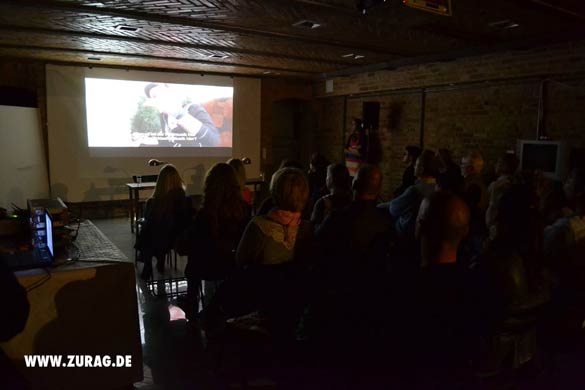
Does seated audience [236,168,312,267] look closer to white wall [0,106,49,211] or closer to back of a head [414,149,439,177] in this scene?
back of a head [414,149,439,177]

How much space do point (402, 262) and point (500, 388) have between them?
3.09 feet

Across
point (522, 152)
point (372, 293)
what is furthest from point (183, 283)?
point (522, 152)

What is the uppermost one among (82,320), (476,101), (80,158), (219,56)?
(219,56)

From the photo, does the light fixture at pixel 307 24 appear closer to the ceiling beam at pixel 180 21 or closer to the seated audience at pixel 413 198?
the ceiling beam at pixel 180 21

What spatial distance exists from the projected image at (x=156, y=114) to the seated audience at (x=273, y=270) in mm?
6743

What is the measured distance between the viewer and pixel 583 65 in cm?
522

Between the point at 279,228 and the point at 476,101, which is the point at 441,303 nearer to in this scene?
the point at 279,228

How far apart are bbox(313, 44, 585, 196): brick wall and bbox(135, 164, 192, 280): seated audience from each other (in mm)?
4629

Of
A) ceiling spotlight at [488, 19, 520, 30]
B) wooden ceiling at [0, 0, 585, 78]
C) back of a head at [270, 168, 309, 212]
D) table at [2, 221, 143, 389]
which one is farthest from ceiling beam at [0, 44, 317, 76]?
back of a head at [270, 168, 309, 212]

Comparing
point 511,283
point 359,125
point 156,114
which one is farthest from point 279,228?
point 156,114

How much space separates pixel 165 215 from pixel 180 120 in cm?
527

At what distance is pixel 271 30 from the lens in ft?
16.8

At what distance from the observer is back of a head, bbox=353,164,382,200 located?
8.84ft

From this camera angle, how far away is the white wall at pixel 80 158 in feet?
25.5
